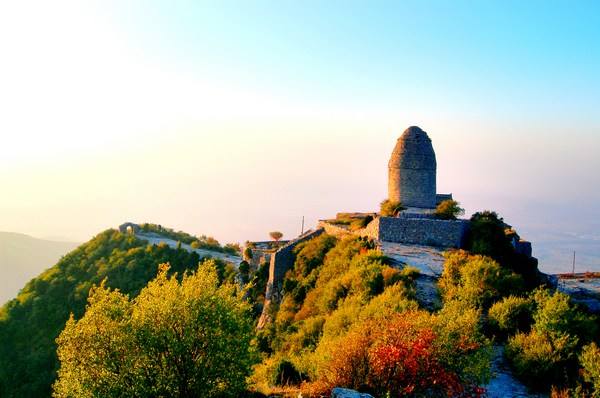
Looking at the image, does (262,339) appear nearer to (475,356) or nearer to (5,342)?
(475,356)

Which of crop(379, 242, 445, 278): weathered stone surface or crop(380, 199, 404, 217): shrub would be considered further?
crop(380, 199, 404, 217): shrub

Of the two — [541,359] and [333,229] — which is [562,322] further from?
[333,229]

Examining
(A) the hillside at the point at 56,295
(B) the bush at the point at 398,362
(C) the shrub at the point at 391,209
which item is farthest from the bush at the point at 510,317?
(A) the hillside at the point at 56,295

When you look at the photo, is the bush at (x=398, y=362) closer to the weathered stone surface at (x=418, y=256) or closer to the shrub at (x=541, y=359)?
the shrub at (x=541, y=359)

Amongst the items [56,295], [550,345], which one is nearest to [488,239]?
[550,345]

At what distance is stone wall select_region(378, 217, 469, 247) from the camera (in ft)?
108

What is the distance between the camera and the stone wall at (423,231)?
108 ft

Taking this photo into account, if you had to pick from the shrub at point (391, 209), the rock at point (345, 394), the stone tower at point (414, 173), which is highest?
the stone tower at point (414, 173)

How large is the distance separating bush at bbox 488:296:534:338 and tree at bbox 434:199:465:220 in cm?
1417

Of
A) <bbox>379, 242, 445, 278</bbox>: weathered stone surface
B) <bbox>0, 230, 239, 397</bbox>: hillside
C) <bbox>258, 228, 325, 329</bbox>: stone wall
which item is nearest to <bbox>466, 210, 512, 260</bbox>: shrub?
<bbox>379, 242, 445, 278</bbox>: weathered stone surface

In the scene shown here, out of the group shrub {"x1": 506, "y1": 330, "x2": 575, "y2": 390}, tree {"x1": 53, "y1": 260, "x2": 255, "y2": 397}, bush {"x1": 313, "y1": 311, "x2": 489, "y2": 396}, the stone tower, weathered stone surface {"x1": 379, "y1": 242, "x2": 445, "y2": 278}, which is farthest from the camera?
the stone tower

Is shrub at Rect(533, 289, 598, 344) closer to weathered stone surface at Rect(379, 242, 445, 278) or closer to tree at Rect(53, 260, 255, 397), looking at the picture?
weathered stone surface at Rect(379, 242, 445, 278)

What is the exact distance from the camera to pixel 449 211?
3541cm

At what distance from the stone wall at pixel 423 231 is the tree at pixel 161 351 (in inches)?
768
